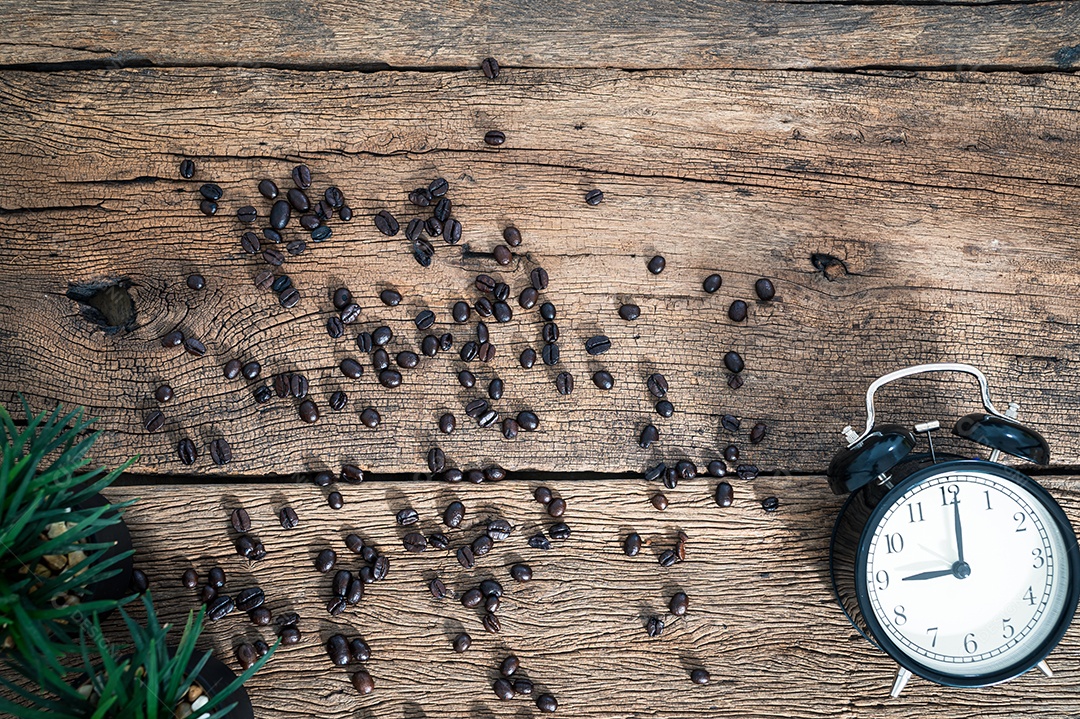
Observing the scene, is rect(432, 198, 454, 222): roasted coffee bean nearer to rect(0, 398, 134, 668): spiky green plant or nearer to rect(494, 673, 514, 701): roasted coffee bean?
rect(0, 398, 134, 668): spiky green plant

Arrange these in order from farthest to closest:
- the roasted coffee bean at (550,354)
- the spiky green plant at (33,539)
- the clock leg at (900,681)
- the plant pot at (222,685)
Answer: the roasted coffee bean at (550,354)
the clock leg at (900,681)
the plant pot at (222,685)
the spiky green plant at (33,539)

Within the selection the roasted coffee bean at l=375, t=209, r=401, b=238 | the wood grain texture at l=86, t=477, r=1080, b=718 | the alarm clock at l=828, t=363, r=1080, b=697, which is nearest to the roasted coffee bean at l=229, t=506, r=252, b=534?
the wood grain texture at l=86, t=477, r=1080, b=718

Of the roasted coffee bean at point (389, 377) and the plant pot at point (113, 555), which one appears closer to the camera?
the plant pot at point (113, 555)

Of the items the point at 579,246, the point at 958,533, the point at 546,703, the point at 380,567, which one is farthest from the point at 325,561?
the point at 958,533

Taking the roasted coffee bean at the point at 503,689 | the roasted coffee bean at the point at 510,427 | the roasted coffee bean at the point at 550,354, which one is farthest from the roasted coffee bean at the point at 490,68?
Result: the roasted coffee bean at the point at 503,689

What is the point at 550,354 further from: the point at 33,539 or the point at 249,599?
the point at 33,539

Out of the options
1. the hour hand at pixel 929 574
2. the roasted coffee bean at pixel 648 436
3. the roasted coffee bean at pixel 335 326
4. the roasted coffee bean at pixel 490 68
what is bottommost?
the hour hand at pixel 929 574

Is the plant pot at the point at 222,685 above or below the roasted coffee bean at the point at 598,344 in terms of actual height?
below

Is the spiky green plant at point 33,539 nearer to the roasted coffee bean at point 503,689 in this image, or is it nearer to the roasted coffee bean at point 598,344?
the roasted coffee bean at point 503,689
